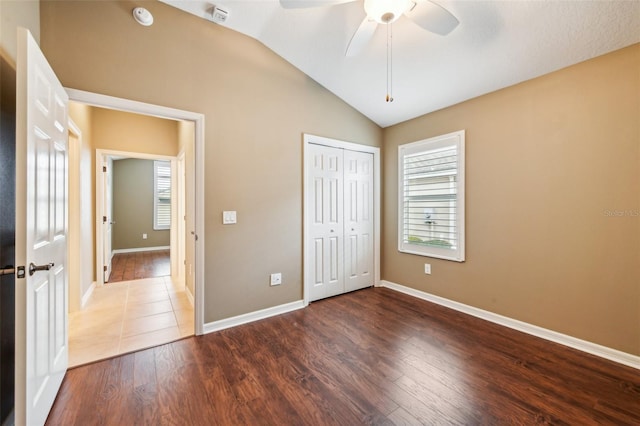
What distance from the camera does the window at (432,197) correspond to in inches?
122

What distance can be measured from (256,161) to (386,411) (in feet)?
8.00

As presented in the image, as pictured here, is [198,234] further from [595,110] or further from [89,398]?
[595,110]

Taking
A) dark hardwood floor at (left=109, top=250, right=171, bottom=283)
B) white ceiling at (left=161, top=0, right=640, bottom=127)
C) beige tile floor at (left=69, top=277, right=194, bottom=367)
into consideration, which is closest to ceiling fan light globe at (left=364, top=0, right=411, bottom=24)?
white ceiling at (left=161, top=0, right=640, bottom=127)

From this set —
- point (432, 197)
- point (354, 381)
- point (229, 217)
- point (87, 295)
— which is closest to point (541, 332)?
point (432, 197)

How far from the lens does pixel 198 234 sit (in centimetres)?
257

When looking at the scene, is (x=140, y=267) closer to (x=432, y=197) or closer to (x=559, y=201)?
(x=432, y=197)

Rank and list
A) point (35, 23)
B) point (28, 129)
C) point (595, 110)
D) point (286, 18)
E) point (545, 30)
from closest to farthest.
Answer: point (28, 129) → point (35, 23) → point (545, 30) → point (595, 110) → point (286, 18)

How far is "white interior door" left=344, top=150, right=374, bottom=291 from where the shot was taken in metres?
3.71

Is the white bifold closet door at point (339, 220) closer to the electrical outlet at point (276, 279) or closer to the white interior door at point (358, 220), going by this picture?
the white interior door at point (358, 220)

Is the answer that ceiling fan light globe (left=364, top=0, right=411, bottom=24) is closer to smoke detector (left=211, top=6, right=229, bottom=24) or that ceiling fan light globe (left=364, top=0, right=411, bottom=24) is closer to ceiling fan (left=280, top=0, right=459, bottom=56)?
→ ceiling fan (left=280, top=0, right=459, bottom=56)

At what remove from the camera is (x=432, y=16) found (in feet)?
5.44

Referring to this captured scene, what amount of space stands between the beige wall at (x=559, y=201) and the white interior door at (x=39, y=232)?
3.53 meters

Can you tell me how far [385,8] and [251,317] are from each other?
2.91 m

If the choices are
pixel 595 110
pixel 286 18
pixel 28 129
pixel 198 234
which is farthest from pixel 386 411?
pixel 286 18
